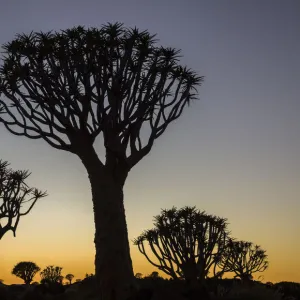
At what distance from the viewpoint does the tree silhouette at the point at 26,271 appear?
1953 inches

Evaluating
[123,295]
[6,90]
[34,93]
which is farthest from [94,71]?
[123,295]

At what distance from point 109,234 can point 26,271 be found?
3930 centimetres

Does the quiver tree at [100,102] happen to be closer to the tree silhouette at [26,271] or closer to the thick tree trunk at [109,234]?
the thick tree trunk at [109,234]

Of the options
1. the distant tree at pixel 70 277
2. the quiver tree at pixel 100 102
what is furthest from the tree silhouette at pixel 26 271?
the quiver tree at pixel 100 102

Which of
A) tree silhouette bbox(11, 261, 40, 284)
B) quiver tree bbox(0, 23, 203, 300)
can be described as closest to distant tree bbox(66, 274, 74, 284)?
tree silhouette bbox(11, 261, 40, 284)

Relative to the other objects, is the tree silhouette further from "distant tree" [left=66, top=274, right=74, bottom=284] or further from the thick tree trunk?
the thick tree trunk

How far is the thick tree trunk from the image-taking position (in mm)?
12906

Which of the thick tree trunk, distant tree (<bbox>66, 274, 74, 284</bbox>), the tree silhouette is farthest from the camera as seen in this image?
distant tree (<bbox>66, 274, 74, 284</bbox>)

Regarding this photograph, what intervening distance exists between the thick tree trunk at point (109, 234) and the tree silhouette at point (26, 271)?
38425mm

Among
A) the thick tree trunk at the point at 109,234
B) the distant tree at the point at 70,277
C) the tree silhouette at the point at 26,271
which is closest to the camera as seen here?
the thick tree trunk at the point at 109,234

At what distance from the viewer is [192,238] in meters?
21.3

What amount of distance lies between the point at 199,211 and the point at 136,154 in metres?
7.81

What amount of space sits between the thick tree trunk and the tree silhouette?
126 ft

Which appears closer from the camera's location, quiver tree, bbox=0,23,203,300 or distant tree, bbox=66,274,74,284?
quiver tree, bbox=0,23,203,300
